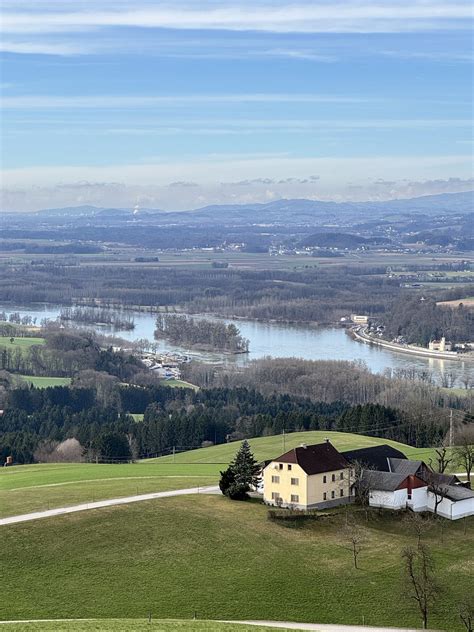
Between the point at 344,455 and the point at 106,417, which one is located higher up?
the point at 344,455

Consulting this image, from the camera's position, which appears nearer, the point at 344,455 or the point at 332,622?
the point at 332,622

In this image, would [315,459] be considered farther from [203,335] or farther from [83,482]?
[203,335]

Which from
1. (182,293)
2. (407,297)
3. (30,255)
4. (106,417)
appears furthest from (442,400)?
(30,255)

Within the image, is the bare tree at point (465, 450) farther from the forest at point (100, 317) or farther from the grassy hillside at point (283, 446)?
the forest at point (100, 317)

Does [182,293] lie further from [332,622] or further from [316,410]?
[332,622]

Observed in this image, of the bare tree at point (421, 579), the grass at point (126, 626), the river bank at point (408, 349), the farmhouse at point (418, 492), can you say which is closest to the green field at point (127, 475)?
the farmhouse at point (418, 492)

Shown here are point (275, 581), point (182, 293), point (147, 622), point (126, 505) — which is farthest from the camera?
point (182, 293)

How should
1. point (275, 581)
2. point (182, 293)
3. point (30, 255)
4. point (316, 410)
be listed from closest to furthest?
point (275, 581) → point (316, 410) → point (182, 293) → point (30, 255)

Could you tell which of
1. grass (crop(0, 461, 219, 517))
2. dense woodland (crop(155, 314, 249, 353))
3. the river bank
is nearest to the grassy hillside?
grass (crop(0, 461, 219, 517))

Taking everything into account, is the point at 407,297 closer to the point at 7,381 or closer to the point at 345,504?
the point at 7,381
